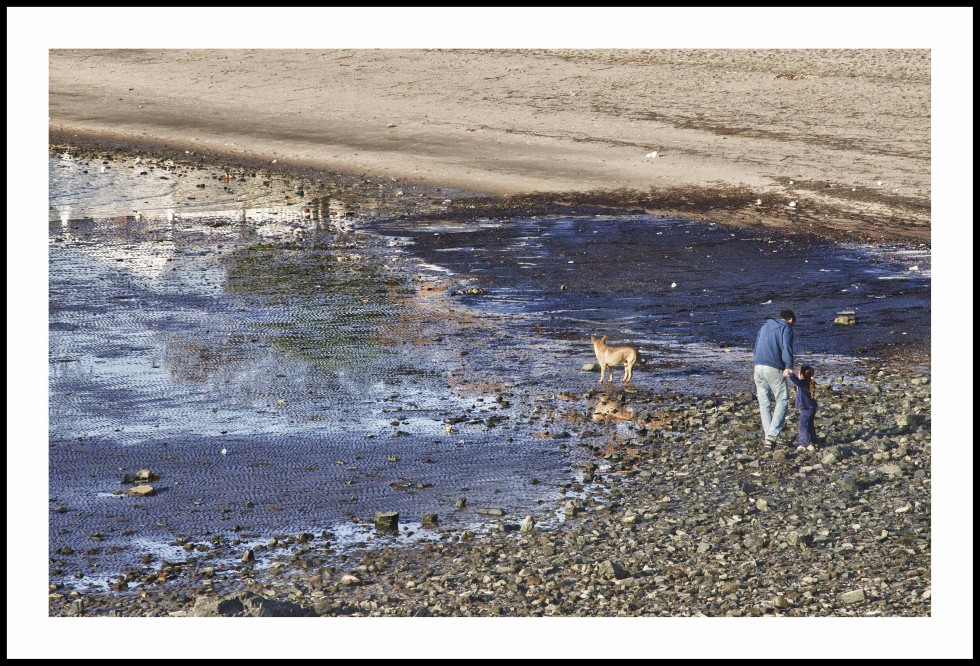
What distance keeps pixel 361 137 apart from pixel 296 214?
5.50 meters

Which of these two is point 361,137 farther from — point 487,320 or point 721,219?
point 487,320

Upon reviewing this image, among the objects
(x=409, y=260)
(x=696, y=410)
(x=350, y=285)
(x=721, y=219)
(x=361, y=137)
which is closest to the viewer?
(x=696, y=410)

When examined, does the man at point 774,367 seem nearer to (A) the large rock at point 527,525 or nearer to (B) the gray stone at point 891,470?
(B) the gray stone at point 891,470

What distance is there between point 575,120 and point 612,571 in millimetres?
22734

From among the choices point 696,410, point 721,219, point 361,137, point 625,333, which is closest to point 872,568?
point 696,410

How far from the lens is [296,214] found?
27719mm

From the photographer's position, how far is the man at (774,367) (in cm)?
1423

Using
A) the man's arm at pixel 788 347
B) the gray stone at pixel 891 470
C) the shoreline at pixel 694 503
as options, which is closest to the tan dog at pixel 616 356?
the shoreline at pixel 694 503

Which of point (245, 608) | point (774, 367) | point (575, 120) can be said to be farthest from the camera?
point (575, 120)

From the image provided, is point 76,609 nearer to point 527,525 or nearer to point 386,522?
point 386,522

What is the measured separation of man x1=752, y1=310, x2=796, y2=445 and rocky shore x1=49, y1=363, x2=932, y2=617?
0.31 m

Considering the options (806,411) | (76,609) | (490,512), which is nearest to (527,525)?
(490,512)

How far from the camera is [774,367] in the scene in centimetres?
1433

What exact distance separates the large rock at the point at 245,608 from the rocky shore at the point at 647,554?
2 centimetres
